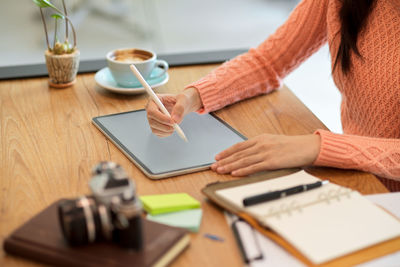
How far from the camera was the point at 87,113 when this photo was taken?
1.20 metres

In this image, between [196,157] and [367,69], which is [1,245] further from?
[367,69]

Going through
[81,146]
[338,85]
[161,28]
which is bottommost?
[161,28]

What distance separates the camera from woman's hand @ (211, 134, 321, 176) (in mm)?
970

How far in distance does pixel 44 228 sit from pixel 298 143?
1.74 feet

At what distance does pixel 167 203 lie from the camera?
2.70 feet

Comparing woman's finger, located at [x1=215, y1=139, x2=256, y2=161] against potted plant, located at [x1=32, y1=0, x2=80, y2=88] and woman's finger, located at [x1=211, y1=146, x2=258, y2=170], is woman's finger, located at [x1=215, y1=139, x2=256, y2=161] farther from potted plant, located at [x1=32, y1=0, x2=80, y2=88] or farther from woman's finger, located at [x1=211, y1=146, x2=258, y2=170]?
potted plant, located at [x1=32, y1=0, x2=80, y2=88]

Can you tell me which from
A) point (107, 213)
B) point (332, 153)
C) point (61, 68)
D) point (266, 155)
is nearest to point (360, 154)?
point (332, 153)

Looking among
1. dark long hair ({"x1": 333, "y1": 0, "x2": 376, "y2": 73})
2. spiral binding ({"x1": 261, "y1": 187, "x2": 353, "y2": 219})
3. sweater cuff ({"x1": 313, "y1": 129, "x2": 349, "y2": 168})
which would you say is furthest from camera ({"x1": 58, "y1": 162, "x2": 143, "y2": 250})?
dark long hair ({"x1": 333, "y1": 0, "x2": 376, "y2": 73})

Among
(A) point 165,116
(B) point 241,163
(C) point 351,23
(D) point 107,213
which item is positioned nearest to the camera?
(D) point 107,213

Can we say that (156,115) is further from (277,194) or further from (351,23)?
(351,23)

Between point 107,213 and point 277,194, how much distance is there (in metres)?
0.31

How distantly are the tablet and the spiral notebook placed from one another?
13 cm

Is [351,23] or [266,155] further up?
[351,23]

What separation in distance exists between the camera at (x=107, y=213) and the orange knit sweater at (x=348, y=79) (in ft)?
1.56
